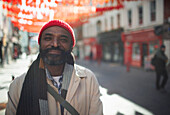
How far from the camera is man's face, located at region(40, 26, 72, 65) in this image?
1767mm

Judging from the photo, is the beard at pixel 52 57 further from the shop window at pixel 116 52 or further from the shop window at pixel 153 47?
the shop window at pixel 116 52

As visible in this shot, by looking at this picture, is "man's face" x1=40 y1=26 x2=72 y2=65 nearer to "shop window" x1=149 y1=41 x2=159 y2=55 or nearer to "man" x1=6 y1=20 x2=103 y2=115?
"man" x1=6 y1=20 x2=103 y2=115

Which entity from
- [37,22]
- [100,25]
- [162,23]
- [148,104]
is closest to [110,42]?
[100,25]

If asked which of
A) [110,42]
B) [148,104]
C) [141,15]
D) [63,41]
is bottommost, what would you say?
[148,104]

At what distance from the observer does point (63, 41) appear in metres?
1.84

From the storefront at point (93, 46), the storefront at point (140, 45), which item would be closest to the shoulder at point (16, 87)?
the storefront at point (140, 45)

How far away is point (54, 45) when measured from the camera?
175cm

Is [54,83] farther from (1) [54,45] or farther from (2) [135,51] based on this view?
(2) [135,51]

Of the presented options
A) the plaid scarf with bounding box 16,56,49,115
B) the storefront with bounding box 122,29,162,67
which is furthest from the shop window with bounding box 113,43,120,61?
the plaid scarf with bounding box 16,56,49,115

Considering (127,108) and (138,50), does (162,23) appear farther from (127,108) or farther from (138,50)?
(127,108)

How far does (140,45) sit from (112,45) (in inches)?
246

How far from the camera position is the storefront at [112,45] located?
19.6 meters

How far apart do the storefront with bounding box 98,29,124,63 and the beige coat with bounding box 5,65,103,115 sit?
17792 mm

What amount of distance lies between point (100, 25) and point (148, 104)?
21493 millimetres
